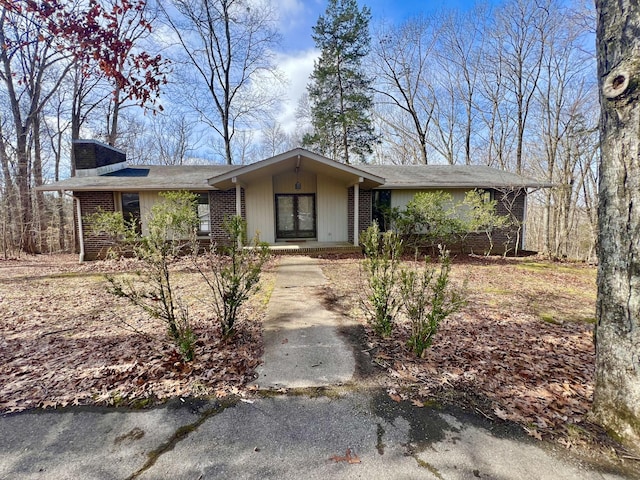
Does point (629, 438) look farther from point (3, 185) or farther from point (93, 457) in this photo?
point (3, 185)

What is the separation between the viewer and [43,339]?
389 centimetres

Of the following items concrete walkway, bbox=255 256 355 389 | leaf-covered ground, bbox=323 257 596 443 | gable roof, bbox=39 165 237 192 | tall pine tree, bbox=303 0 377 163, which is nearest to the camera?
leaf-covered ground, bbox=323 257 596 443

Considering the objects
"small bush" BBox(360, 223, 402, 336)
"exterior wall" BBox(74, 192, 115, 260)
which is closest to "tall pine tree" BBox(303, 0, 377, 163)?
"exterior wall" BBox(74, 192, 115, 260)

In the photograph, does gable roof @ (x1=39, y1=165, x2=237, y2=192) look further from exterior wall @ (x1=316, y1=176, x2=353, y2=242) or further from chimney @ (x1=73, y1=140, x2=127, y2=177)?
exterior wall @ (x1=316, y1=176, x2=353, y2=242)

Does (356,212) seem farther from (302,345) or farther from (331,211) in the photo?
(302,345)

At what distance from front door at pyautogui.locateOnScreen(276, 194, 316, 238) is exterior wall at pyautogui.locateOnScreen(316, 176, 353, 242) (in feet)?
1.16

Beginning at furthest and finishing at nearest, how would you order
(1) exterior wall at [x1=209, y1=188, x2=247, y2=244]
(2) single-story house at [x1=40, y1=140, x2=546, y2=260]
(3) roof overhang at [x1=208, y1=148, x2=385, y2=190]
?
(1) exterior wall at [x1=209, y1=188, x2=247, y2=244]
(2) single-story house at [x1=40, y1=140, x2=546, y2=260]
(3) roof overhang at [x1=208, y1=148, x2=385, y2=190]

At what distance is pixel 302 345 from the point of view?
3631mm

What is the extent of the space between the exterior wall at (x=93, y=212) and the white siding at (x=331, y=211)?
740 cm

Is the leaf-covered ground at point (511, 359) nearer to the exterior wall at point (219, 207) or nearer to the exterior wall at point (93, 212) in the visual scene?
the exterior wall at point (219, 207)

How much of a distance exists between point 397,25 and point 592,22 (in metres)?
13.3

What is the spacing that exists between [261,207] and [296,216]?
4.76 ft

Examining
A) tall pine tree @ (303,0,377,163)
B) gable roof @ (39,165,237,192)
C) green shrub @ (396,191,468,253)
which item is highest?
tall pine tree @ (303,0,377,163)

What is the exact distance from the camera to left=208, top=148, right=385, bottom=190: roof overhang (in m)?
9.42
